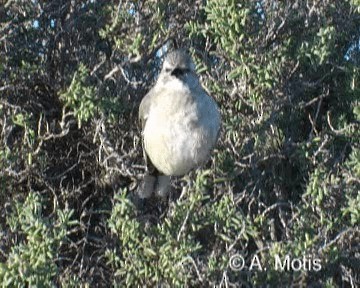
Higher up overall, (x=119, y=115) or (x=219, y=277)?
(x=119, y=115)

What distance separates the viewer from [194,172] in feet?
24.4

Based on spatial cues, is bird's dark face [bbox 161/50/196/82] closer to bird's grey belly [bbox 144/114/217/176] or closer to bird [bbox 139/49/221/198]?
bird [bbox 139/49/221/198]

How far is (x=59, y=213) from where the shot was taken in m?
6.67

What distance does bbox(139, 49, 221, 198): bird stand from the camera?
7.20 metres

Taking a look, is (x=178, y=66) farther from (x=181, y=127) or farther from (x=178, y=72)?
(x=181, y=127)

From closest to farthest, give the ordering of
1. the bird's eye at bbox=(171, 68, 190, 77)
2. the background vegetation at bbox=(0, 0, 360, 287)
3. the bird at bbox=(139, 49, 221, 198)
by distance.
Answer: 1. the background vegetation at bbox=(0, 0, 360, 287)
2. the bird's eye at bbox=(171, 68, 190, 77)
3. the bird at bbox=(139, 49, 221, 198)

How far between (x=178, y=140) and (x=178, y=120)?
0.41 ft

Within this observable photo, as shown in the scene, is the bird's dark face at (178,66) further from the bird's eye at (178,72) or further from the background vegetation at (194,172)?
the background vegetation at (194,172)

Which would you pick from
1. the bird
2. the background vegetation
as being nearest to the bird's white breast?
the bird

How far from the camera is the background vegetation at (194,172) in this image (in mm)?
6980

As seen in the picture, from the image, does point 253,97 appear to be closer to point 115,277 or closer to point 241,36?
point 241,36

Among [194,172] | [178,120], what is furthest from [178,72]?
[194,172]

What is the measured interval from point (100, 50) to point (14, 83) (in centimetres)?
74

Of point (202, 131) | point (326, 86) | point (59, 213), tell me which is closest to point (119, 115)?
point (202, 131)
